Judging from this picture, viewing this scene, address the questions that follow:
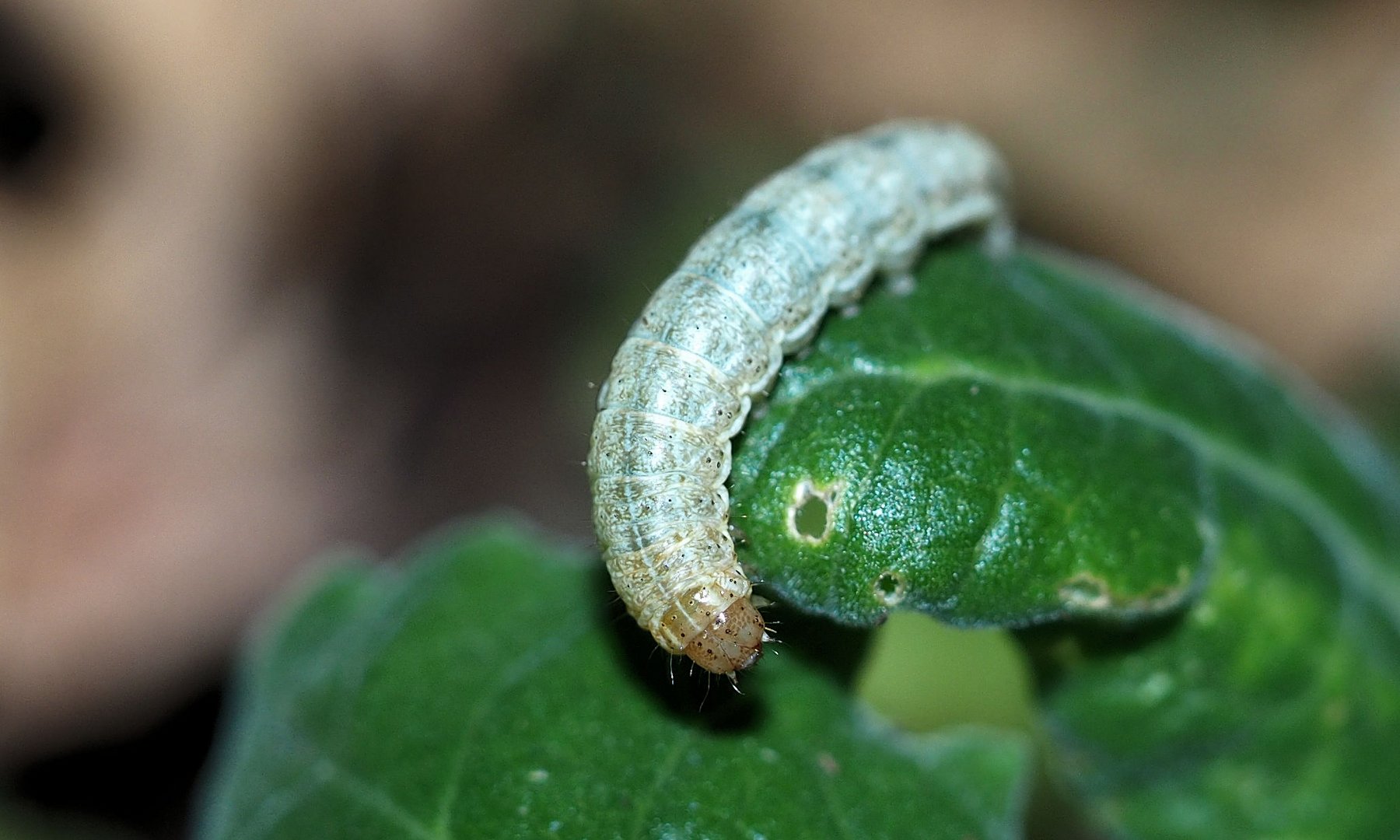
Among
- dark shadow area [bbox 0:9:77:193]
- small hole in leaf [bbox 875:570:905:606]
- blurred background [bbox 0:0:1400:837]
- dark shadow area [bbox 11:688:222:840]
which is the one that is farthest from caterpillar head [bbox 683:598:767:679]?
dark shadow area [bbox 0:9:77:193]

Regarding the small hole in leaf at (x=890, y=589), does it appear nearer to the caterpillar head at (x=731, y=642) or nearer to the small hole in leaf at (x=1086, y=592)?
the caterpillar head at (x=731, y=642)

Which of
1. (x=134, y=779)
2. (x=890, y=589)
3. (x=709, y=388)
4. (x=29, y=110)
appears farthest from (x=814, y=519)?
(x=29, y=110)

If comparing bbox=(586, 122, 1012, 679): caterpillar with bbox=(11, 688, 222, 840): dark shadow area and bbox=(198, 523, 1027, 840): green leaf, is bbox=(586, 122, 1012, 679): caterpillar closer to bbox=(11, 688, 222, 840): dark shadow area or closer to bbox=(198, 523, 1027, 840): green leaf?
bbox=(198, 523, 1027, 840): green leaf

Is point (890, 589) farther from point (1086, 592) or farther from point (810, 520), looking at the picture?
point (1086, 592)

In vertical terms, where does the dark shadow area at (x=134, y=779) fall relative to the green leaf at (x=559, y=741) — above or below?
below

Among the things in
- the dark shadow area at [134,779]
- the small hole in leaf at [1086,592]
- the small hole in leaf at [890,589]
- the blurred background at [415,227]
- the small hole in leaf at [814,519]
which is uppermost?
the small hole in leaf at [814,519]

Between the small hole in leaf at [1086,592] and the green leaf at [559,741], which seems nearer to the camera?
the green leaf at [559,741]

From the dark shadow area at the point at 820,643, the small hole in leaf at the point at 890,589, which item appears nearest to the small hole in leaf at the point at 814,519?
the small hole in leaf at the point at 890,589
